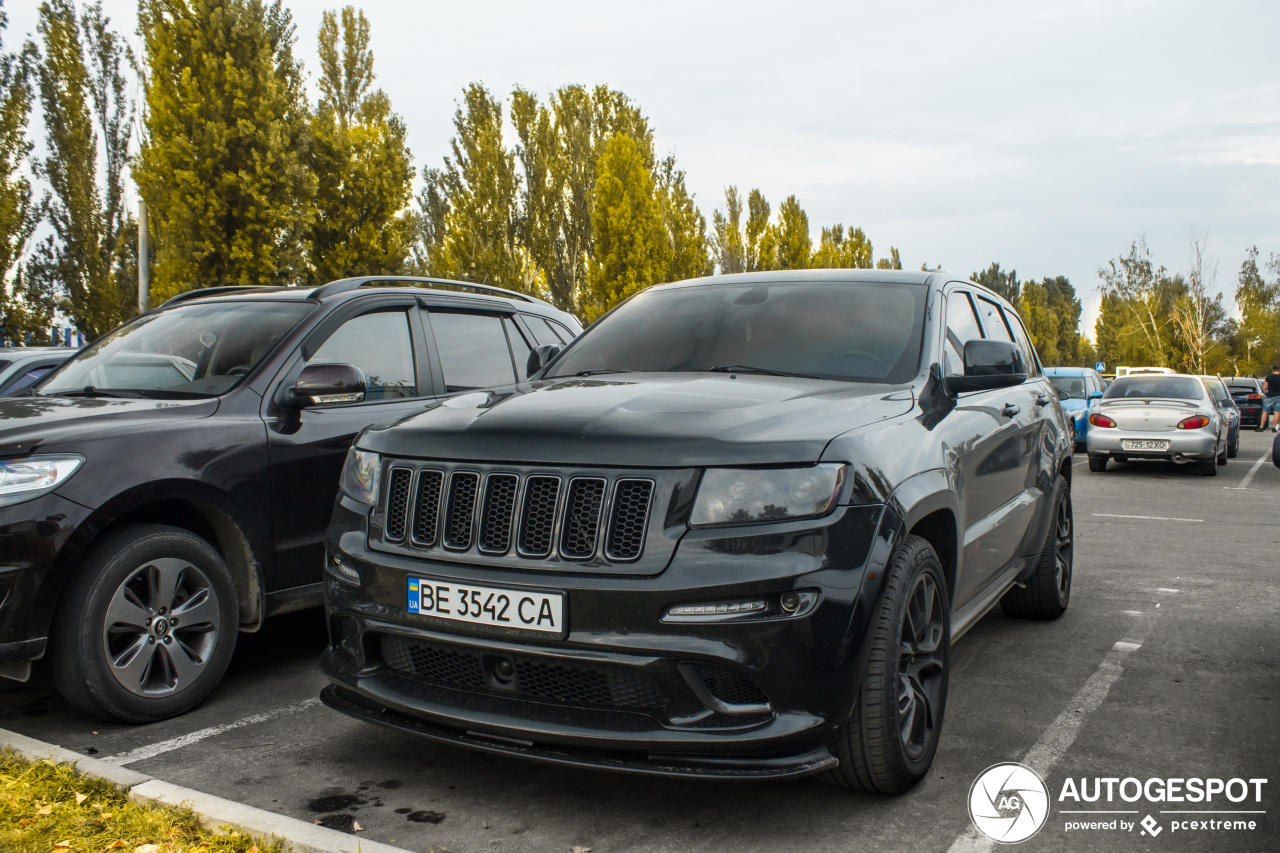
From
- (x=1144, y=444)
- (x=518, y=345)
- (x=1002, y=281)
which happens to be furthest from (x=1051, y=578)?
(x=1002, y=281)

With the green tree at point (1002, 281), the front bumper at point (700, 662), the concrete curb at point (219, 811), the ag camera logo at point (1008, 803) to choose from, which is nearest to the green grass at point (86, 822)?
the concrete curb at point (219, 811)

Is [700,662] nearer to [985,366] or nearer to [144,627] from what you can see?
[985,366]

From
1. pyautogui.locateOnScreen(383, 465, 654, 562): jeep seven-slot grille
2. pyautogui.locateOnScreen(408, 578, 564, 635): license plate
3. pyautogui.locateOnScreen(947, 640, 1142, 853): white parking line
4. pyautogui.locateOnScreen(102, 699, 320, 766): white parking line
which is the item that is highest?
pyautogui.locateOnScreen(383, 465, 654, 562): jeep seven-slot grille

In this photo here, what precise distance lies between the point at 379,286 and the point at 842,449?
128 inches

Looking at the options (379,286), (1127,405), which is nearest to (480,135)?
(1127,405)

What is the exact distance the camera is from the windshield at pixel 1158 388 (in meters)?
15.9

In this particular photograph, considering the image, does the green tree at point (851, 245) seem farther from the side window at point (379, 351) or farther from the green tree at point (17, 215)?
the side window at point (379, 351)

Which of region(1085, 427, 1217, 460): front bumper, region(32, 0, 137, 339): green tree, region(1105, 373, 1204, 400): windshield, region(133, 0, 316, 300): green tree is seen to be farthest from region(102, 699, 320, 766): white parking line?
region(32, 0, 137, 339): green tree

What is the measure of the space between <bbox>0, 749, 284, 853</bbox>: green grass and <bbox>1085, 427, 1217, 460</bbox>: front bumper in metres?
14.7

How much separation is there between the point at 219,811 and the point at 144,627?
1223 mm

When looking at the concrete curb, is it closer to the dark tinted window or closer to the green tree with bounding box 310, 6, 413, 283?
the dark tinted window

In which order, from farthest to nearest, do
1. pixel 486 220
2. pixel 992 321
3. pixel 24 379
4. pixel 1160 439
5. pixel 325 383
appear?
pixel 486 220 → pixel 1160 439 → pixel 24 379 → pixel 992 321 → pixel 325 383

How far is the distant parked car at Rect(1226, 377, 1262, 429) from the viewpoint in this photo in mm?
30625

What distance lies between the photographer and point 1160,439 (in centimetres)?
1504
